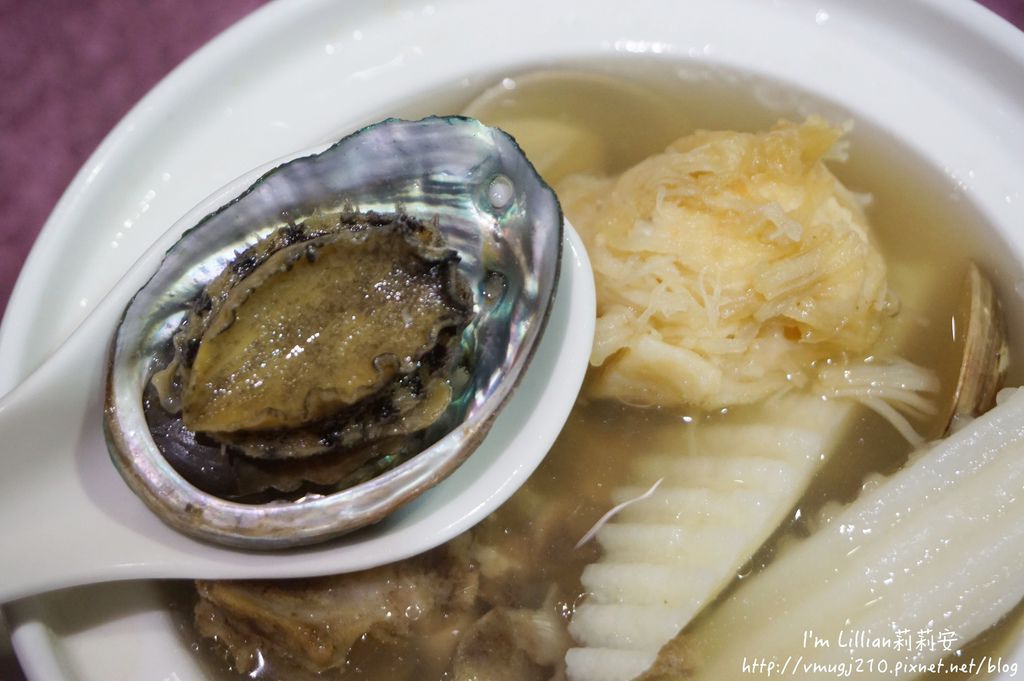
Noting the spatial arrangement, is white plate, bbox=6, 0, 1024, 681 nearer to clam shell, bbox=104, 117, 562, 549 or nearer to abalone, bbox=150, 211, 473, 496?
clam shell, bbox=104, 117, 562, 549

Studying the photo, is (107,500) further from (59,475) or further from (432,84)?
(432,84)

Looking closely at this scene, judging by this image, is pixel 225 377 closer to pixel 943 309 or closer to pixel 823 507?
→ pixel 823 507

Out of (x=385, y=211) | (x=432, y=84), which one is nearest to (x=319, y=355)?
(x=385, y=211)

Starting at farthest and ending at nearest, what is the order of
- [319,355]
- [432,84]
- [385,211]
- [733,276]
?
[432,84], [733,276], [385,211], [319,355]

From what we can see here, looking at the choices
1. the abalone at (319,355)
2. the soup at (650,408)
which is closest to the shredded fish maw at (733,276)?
the soup at (650,408)

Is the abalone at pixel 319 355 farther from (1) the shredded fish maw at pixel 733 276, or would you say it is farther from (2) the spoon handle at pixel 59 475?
(1) the shredded fish maw at pixel 733 276
